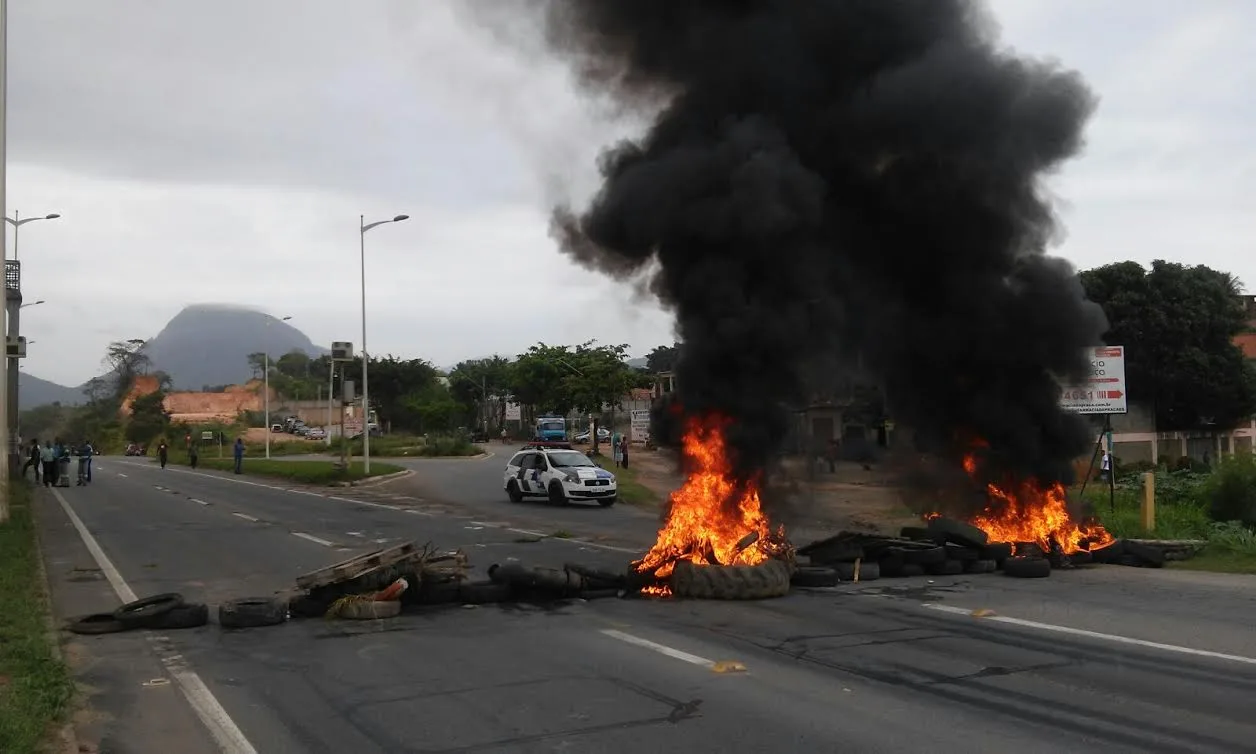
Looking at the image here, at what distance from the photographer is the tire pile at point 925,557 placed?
12.8 metres

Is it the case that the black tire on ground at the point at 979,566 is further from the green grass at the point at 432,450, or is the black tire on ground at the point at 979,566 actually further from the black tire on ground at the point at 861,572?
the green grass at the point at 432,450

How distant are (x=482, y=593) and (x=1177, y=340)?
41.5 metres

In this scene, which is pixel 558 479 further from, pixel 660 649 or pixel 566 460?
pixel 660 649

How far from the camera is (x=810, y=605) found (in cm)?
1060

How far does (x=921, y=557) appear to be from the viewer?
12812 mm

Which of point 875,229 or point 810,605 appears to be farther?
point 875,229

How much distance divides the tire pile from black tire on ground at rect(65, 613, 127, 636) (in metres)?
7.54

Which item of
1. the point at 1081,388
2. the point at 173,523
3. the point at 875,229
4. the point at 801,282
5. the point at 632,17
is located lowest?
the point at 173,523

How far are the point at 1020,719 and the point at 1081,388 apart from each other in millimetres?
14467

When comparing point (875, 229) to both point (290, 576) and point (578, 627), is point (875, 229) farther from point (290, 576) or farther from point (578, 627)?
point (290, 576)

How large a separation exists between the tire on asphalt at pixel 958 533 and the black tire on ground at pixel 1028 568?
0.57 m

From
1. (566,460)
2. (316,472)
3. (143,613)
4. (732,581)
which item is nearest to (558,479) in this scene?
(566,460)

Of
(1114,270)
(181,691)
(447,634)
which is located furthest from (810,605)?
(1114,270)

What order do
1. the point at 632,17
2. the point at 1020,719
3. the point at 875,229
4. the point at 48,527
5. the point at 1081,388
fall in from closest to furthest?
the point at 1020,719
the point at 632,17
the point at 875,229
the point at 1081,388
the point at 48,527
